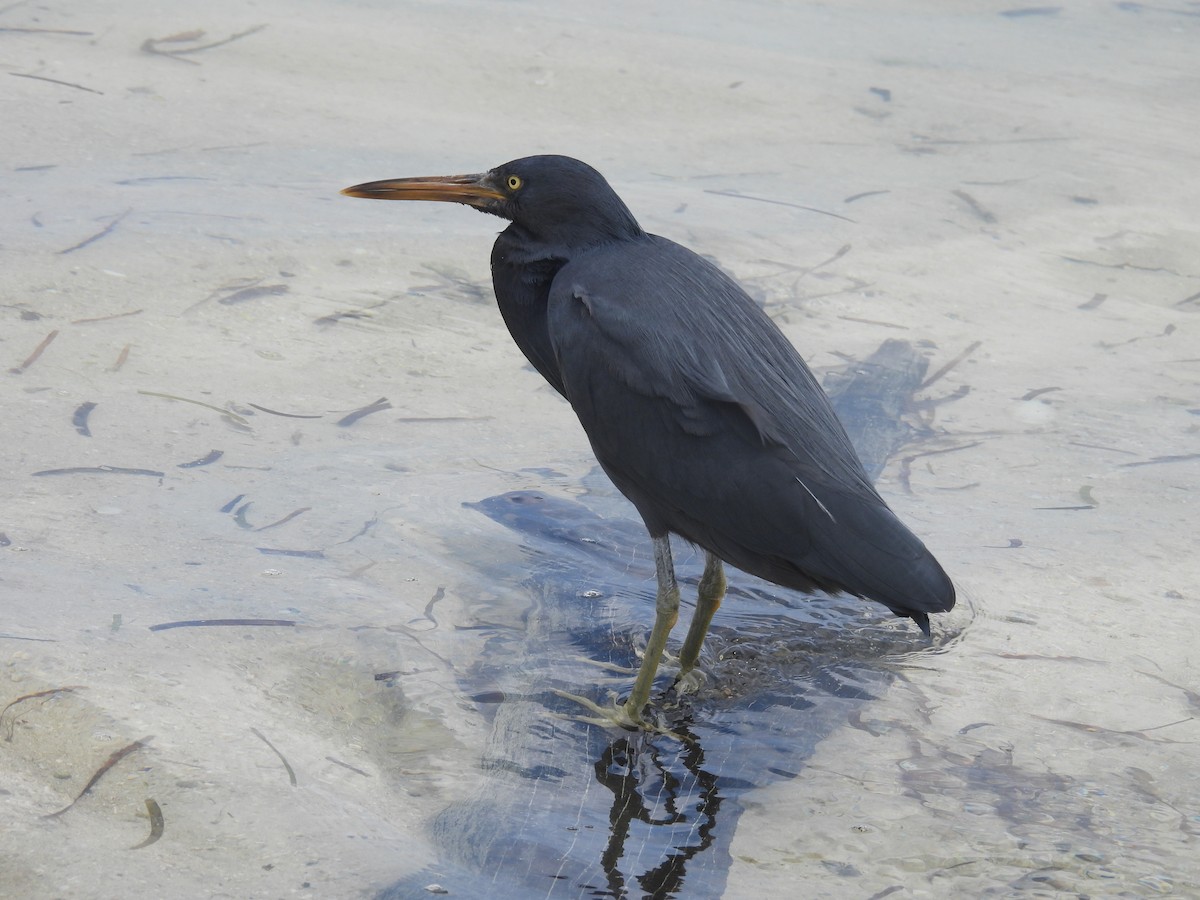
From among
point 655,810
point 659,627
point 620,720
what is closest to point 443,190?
point 659,627

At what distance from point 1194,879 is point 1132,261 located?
442 centimetres

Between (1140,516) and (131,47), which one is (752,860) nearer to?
(1140,516)

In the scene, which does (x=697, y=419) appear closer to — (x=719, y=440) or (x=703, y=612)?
(x=719, y=440)

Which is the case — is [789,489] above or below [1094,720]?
above

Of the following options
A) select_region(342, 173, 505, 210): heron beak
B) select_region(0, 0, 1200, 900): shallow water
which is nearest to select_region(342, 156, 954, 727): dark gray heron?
select_region(342, 173, 505, 210): heron beak

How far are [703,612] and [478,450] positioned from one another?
4.19ft

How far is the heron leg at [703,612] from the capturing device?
3.49 metres

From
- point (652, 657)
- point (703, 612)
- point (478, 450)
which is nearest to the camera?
point (652, 657)

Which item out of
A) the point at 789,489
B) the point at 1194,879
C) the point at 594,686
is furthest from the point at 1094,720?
the point at 594,686

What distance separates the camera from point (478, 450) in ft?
14.7

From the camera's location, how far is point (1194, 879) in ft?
8.93

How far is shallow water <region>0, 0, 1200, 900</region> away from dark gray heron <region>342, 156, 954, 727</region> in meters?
0.42

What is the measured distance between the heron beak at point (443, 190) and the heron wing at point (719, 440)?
0.41m

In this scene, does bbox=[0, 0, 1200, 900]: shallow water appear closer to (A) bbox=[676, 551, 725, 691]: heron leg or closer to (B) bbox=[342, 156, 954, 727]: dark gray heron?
(A) bbox=[676, 551, 725, 691]: heron leg
